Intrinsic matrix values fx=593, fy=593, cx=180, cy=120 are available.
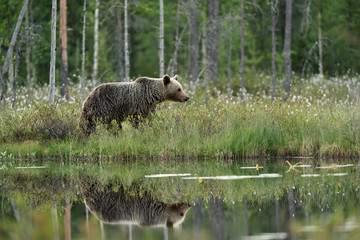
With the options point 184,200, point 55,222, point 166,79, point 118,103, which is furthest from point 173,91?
point 55,222

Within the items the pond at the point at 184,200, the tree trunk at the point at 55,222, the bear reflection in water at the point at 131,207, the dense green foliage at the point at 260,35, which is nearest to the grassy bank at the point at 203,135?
the pond at the point at 184,200

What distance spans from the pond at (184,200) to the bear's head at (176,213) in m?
0.01

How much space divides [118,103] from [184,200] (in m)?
6.75

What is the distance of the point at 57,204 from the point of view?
26.5 ft

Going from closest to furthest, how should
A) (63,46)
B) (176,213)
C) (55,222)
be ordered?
(55,222), (176,213), (63,46)

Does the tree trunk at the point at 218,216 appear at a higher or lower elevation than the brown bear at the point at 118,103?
lower

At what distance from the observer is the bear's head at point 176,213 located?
663 cm

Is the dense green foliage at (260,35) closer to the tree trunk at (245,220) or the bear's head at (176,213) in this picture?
the tree trunk at (245,220)

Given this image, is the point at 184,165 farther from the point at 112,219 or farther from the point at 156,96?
the point at 112,219

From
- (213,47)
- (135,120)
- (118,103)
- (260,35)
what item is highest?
(260,35)

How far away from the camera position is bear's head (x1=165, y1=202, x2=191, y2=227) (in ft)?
21.7

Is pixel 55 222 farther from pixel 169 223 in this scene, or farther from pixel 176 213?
pixel 176 213

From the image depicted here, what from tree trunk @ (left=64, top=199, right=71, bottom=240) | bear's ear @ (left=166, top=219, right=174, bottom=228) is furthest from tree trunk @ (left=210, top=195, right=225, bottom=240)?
tree trunk @ (left=64, top=199, right=71, bottom=240)

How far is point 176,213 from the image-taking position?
7.16 m
